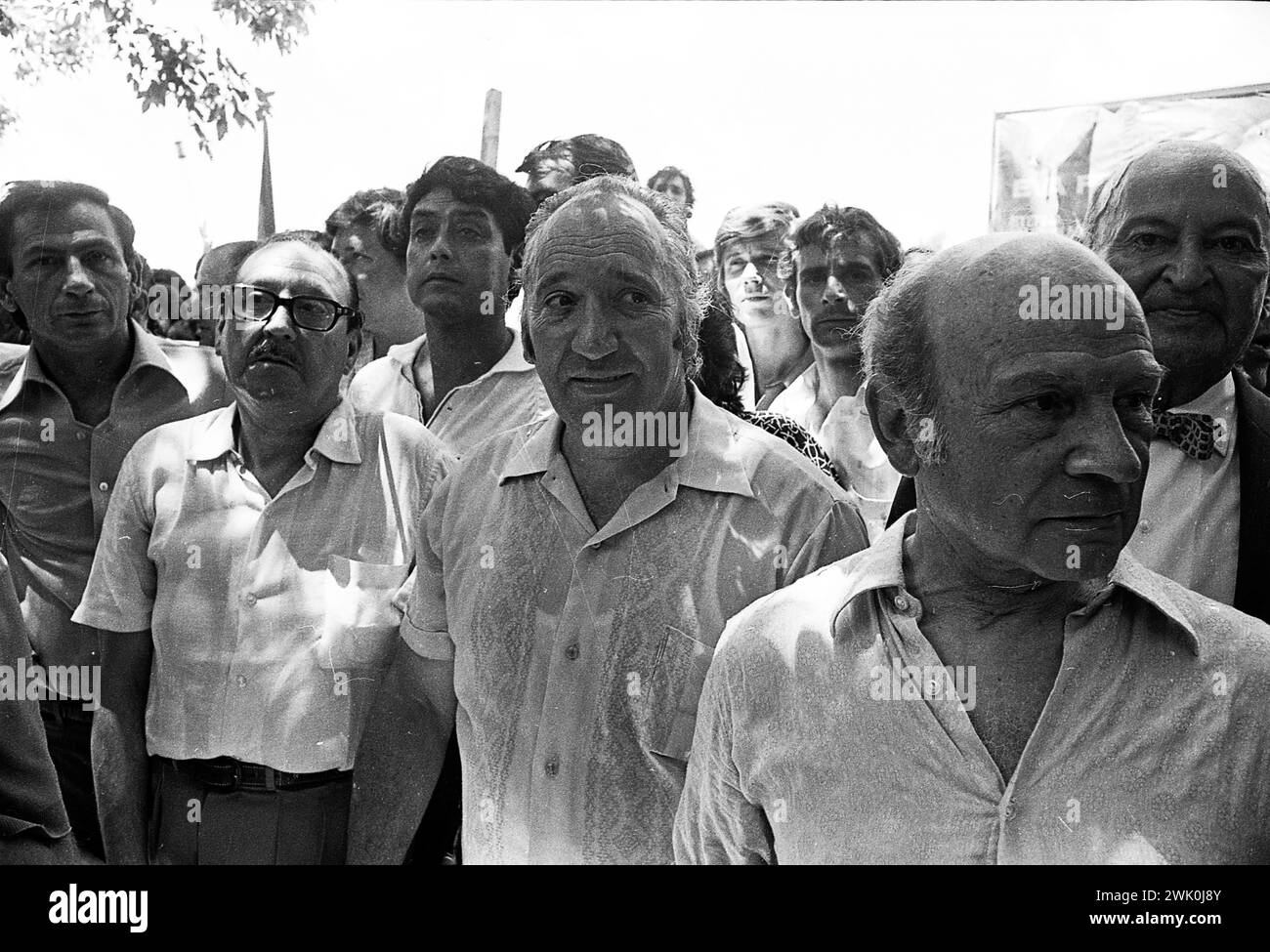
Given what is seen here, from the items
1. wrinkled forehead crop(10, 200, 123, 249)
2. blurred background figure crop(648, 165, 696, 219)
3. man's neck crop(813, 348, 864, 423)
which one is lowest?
man's neck crop(813, 348, 864, 423)

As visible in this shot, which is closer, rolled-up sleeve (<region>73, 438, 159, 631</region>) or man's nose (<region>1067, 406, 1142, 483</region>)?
man's nose (<region>1067, 406, 1142, 483</region>)

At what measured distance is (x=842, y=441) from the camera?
2.66 metres

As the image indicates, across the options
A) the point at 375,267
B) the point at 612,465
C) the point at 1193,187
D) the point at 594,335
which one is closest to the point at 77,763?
the point at 375,267

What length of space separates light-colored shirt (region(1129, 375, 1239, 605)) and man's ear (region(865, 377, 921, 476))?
595 millimetres

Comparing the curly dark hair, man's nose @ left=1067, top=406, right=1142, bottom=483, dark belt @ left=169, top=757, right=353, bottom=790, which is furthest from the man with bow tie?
dark belt @ left=169, top=757, right=353, bottom=790

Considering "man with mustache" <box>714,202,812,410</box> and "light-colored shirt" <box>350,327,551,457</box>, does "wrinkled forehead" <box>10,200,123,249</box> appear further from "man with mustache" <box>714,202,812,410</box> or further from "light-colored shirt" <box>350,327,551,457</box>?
"man with mustache" <box>714,202,812,410</box>

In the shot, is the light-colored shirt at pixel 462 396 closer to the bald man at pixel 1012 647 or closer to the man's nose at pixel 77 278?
the man's nose at pixel 77 278

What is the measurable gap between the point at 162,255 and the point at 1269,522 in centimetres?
228

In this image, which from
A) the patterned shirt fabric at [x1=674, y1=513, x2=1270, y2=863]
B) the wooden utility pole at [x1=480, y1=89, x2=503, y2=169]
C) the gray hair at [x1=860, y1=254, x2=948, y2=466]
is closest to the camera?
the patterned shirt fabric at [x1=674, y1=513, x2=1270, y2=863]

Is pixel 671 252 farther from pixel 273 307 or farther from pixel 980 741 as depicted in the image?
pixel 980 741

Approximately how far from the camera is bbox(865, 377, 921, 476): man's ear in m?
1.99

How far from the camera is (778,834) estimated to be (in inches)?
78.0
